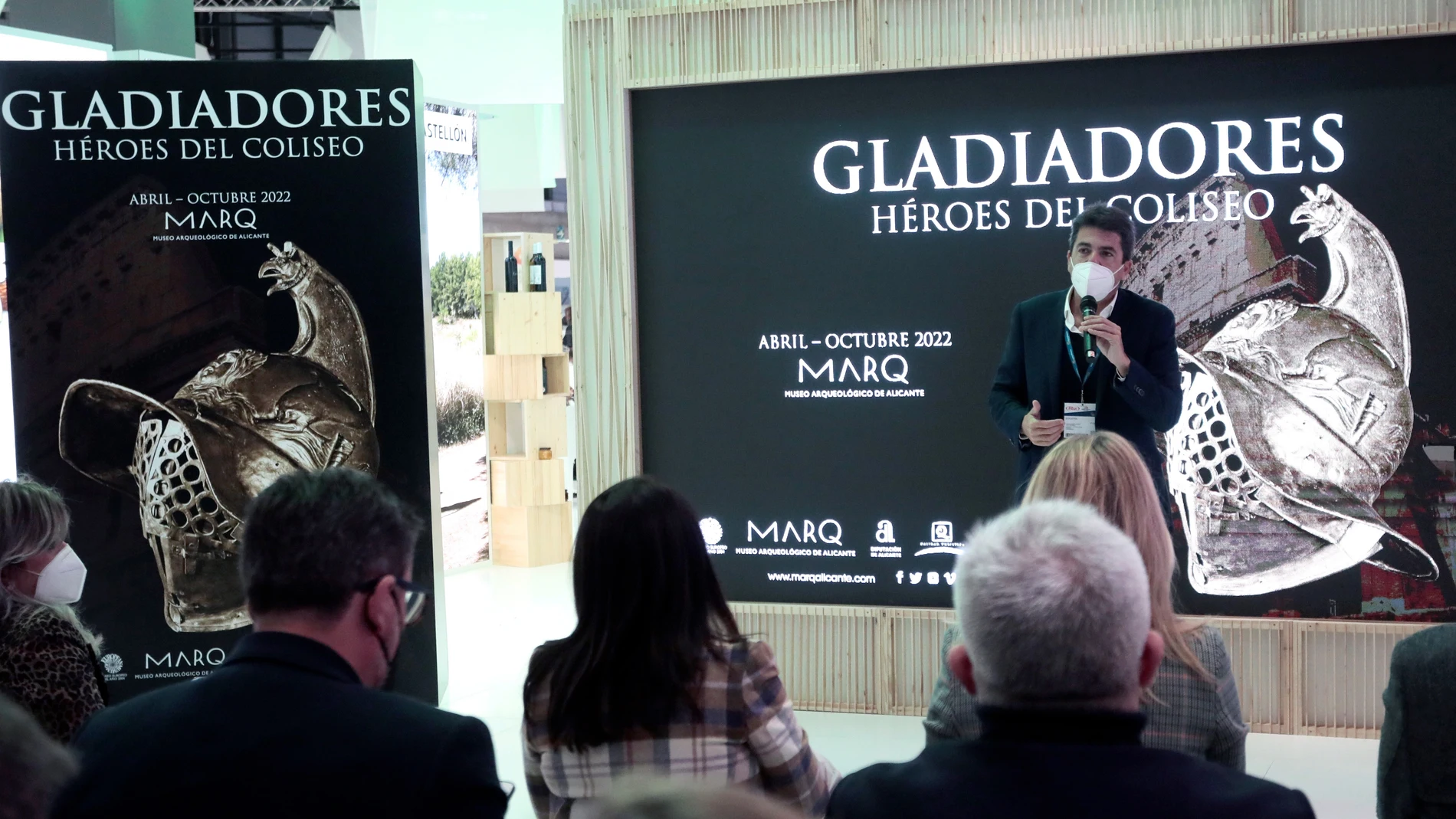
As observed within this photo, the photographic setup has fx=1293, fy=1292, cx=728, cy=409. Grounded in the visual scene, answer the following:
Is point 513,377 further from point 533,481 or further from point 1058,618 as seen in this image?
point 1058,618

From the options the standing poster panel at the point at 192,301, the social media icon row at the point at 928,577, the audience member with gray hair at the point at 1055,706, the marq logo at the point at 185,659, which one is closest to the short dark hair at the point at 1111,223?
the social media icon row at the point at 928,577

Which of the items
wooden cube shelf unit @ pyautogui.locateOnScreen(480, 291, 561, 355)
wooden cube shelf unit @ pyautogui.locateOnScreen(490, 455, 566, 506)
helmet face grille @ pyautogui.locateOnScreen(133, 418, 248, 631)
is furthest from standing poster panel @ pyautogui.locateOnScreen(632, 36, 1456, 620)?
wooden cube shelf unit @ pyautogui.locateOnScreen(490, 455, 566, 506)

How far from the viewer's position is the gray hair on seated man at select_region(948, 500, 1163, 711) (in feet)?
4.49

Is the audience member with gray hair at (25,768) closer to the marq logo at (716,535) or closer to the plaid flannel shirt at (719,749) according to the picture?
the plaid flannel shirt at (719,749)

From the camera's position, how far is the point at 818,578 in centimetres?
509

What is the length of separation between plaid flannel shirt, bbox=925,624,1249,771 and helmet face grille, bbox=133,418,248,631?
337 cm

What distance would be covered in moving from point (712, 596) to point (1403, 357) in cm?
328

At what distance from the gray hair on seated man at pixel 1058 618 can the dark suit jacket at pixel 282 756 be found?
0.58m

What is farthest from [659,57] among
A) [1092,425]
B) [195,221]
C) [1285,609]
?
[1285,609]

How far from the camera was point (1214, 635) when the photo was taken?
222 cm

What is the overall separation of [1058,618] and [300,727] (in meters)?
0.84

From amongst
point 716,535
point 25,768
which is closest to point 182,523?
point 716,535

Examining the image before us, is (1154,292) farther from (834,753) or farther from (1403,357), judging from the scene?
(834,753)

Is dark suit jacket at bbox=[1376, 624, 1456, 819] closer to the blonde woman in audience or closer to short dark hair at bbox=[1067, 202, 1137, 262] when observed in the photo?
the blonde woman in audience
